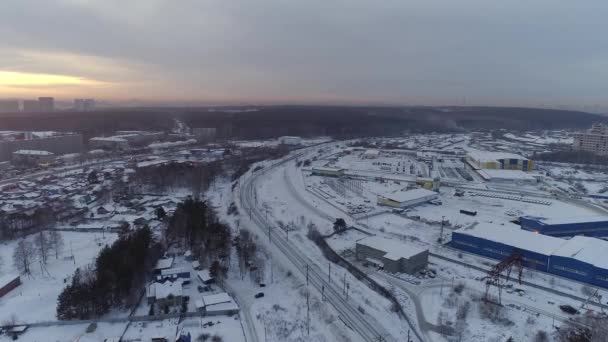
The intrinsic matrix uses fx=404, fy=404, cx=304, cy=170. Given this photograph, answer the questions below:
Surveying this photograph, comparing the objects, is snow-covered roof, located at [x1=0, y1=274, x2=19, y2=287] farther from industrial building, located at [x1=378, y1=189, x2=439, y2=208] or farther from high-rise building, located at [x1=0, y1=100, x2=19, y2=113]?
high-rise building, located at [x1=0, y1=100, x2=19, y2=113]

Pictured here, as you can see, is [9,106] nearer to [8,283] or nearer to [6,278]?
[6,278]

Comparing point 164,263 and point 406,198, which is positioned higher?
point 406,198

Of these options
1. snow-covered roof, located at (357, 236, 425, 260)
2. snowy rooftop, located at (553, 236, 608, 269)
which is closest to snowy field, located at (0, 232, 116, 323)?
snow-covered roof, located at (357, 236, 425, 260)

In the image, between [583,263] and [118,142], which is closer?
[583,263]

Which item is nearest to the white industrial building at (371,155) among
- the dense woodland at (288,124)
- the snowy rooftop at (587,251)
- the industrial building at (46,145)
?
the dense woodland at (288,124)

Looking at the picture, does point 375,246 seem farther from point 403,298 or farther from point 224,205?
point 224,205

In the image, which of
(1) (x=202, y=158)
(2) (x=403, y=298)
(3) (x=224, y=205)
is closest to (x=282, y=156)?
(1) (x=202, y=158)

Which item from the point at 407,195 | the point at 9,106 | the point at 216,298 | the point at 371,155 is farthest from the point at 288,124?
the point at 9,106
